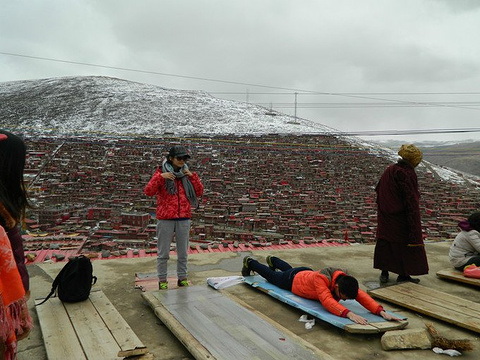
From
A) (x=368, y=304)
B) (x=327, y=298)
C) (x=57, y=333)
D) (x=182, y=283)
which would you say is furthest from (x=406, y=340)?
(x=57, y=333)

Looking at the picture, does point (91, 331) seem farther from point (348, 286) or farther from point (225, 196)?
point (225, 196)

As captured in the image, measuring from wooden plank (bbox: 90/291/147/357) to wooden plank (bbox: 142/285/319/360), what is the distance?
0.33 m

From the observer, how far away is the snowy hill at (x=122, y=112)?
30.0 m

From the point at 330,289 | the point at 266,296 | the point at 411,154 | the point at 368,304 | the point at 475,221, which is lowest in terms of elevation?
the point at 266,296

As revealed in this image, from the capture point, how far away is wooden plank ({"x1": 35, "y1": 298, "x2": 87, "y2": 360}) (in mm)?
2416

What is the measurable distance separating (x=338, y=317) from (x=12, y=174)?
104 inches

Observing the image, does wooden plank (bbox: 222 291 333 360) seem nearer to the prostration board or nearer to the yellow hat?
the prostration board

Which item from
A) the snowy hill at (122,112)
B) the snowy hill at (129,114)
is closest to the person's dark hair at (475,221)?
the snowy hill at (129,114)

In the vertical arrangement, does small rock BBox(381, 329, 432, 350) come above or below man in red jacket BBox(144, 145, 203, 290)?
below

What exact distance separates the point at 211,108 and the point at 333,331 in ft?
127

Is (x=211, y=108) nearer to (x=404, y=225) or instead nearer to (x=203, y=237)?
(x=203, y=237)

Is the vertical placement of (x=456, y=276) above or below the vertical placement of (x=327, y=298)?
below

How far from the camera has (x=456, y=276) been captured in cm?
443

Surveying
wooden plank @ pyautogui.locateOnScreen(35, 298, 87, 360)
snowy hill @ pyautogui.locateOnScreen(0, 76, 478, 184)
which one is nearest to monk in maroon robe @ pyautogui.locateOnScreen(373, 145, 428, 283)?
wooden plank @ pyautogui.locateOnScreen(35, 298, 87, 360)
